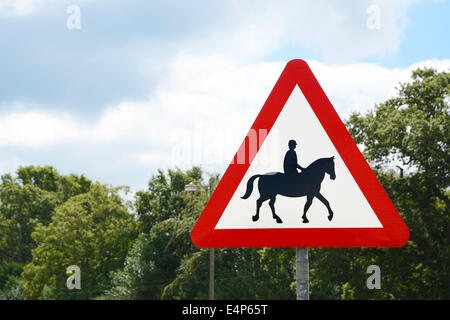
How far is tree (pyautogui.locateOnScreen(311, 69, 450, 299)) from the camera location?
803 inches

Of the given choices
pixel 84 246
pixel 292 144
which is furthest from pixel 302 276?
pixel 84 246

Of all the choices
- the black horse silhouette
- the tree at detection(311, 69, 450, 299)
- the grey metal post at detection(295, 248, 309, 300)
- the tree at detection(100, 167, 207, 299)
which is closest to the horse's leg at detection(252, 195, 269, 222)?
the black horse silhouette

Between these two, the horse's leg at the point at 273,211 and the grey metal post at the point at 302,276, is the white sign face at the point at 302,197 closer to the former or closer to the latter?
the horse's leg at the point at 273,211

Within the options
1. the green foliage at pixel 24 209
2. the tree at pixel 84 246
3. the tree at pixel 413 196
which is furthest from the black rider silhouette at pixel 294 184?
the green foliage at pixel 24 209

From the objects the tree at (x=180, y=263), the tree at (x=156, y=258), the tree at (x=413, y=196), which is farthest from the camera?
the tree at (x=156, y=258)

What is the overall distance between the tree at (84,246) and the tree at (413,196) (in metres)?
20.9

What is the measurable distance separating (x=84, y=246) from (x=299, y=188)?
38155 mm

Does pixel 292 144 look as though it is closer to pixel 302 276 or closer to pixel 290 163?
pixel 290 163

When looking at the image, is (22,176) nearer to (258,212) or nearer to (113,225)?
(113,225)

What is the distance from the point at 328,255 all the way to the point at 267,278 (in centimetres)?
929

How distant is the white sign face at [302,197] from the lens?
238cm

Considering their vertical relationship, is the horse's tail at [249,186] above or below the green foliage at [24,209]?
below

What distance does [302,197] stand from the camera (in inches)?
94.1

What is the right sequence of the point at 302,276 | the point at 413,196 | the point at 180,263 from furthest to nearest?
1. the point at 180,263
2. the point at 413,196
3. the point at 302,276
